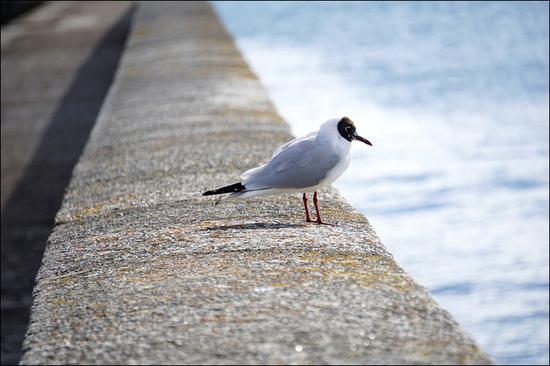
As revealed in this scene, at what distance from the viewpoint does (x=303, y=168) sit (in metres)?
5.05

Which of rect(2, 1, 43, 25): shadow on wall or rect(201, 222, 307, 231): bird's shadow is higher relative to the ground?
rect(201, 222, 307, 231): bird's shadow

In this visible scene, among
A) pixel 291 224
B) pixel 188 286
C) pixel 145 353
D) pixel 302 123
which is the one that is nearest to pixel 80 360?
pixel 145 353

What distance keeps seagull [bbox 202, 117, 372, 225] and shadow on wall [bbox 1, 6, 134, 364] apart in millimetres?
2236

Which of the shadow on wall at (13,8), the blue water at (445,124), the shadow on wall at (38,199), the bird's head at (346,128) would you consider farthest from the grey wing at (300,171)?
the shadow on wall at (13,8)

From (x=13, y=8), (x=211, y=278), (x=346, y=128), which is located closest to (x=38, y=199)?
(x=346, y=128)

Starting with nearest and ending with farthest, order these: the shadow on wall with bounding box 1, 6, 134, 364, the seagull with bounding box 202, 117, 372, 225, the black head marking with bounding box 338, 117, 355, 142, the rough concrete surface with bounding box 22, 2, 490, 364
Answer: the rough concrete surface with bounding box 22, 2, 490, 364 < the seagull with bounding box 202, 117, 372, 225 < the black head marking with bounding box 338, 117, 355, 142 < the shadow on wall with bounding box 1, 6, 134, 364

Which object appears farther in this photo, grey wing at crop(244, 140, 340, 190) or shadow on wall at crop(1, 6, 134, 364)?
shadow on wall at crop(1, 6, 134, 364)

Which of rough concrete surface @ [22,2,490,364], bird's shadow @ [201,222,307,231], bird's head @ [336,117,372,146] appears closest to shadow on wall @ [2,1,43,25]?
rough concrete surface @ [22,2,490,364]

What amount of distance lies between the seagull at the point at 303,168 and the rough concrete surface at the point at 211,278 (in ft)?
0.69

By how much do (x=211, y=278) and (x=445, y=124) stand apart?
10468mm

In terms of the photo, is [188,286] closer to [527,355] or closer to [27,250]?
[27,250]

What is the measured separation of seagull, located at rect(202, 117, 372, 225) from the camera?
199 inches

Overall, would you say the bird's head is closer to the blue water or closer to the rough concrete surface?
the rough concrete surface

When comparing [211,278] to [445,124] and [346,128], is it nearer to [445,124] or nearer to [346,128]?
[346,128]
